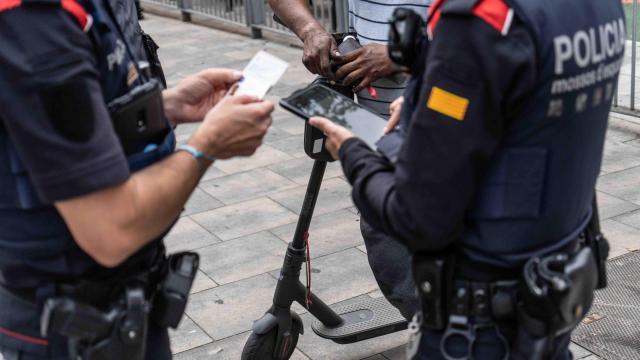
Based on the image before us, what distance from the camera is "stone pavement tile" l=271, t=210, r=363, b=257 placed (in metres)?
4.99

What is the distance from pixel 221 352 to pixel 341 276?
896 mm

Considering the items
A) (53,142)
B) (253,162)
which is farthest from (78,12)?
(253,162)

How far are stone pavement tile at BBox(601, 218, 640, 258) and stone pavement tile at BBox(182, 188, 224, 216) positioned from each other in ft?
7.67

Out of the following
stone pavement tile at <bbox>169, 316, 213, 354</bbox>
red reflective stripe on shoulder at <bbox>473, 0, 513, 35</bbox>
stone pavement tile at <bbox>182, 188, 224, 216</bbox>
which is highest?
red reflective stripe on shoulder at <bbox>473, 0, 513, 35</bbox>

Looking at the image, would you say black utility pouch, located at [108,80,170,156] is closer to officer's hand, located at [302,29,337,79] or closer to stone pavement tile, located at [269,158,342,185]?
officer's hand, located at [302,29,337,79]

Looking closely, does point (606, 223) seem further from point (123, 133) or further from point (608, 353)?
point (123, 133)

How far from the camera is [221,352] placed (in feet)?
13.0

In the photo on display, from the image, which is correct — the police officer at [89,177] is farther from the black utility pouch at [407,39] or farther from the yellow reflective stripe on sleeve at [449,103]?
the yellow reflective stripe on sleeve at [449,103]

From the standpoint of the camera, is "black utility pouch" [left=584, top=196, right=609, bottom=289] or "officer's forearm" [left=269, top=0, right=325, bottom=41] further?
"officer's forearm" [left=269, top=0, right=325, bottom=41]

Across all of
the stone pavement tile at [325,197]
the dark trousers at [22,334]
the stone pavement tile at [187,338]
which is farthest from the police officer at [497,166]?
the stone pavement tile at [325,197]

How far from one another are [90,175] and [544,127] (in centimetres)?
94

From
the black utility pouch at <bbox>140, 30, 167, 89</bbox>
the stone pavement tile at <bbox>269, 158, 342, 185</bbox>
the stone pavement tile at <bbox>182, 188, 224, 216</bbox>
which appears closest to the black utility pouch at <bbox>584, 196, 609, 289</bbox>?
the black utility pouch at <bbox>140, 30, 167, 89</bbox>

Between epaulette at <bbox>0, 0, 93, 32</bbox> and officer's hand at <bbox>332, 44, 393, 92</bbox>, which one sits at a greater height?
epaulette at <bbox>0, 0, 93, 32</bbox>

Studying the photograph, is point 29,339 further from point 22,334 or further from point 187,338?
point 187,338
